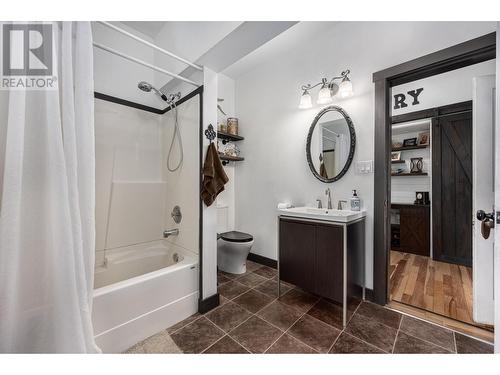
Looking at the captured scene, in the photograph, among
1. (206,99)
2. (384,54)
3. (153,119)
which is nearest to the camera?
(206,99)

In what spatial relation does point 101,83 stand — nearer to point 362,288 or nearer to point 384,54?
point 384,54

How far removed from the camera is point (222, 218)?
2.81 meters

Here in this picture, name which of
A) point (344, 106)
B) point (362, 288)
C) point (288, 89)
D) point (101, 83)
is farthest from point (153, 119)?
point (362, 288)

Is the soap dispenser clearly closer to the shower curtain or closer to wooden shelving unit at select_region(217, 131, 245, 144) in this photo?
wooden shelving unit at select_region(217, 131, 245, 144)

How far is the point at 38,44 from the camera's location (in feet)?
3.09

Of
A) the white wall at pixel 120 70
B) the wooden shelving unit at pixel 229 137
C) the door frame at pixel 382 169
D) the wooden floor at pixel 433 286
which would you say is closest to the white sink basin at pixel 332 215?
the door frame at pixel 382 169

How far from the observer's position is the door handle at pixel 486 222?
1152mm

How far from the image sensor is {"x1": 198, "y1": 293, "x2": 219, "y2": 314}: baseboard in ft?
5.47

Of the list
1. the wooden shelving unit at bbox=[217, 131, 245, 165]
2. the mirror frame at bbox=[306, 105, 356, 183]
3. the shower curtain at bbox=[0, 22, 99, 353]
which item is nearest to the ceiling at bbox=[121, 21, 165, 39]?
the wooden shelving unit at bbox=[217, 131, 245, 165]

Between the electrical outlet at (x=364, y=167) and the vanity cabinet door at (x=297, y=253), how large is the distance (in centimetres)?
72

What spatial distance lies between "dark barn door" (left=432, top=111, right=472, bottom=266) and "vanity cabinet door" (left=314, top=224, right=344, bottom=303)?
86.0 inches

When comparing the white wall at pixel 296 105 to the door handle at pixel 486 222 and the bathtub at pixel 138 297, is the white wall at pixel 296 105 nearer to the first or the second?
the door handle at pixel 486 222

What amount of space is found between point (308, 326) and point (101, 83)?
Result: 283cm
